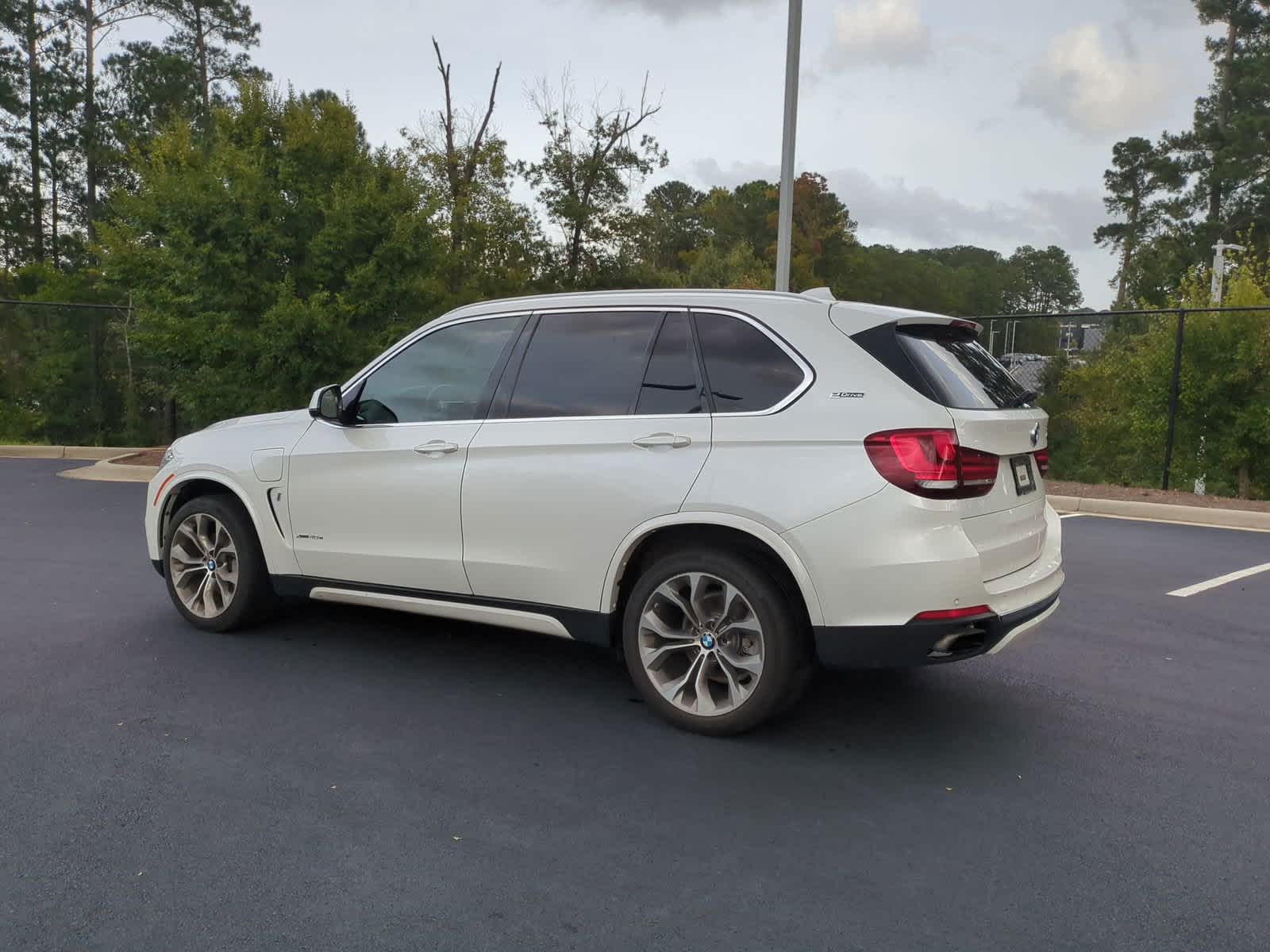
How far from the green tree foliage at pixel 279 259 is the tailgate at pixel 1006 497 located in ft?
36.7

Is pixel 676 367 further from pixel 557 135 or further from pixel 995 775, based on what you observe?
pixel 557 135

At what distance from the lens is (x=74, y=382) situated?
2797 cm

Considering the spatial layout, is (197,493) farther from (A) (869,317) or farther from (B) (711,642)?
(A) (869,317)

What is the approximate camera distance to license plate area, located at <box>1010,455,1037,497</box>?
4375 mm

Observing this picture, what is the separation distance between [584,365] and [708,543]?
3.41 ft

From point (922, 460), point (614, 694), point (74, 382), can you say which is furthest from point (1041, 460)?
point (74, 382)

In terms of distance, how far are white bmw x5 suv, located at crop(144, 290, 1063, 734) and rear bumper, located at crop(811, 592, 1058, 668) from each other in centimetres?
1

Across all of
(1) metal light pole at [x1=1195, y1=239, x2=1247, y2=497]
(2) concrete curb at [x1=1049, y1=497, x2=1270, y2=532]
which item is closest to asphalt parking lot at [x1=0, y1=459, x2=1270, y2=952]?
(2) concrete curb at [x1=1049, y1=497, x2=1270, y2=532]

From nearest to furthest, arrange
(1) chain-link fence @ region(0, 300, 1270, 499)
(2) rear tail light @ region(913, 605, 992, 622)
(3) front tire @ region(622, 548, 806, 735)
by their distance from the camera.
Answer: (2) rear tail light @ region(913, 605, 992, 622)
(3) front tire @ region(622, 548, 806, 735)
(1) chain-link fence @ region(0, 300, 1270, 499)

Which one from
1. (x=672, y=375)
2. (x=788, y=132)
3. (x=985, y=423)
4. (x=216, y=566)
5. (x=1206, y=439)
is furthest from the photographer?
(x=1206, y=439)

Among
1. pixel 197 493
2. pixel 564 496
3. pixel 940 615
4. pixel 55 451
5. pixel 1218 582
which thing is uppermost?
pixel 564 496

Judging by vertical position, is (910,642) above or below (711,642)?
above

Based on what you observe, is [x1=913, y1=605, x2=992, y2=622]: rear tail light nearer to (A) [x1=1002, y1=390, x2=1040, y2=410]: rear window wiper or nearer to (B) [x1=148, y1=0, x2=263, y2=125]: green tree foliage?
(A) [x1=1002, y1=390, x2=1040, y2=410]: rear window wiper

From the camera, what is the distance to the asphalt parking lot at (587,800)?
2.97 meters
